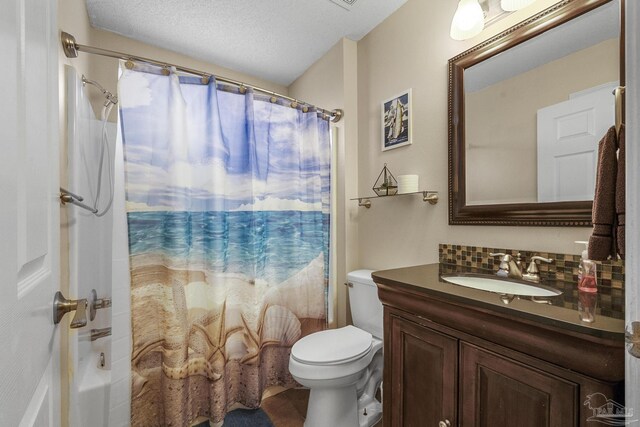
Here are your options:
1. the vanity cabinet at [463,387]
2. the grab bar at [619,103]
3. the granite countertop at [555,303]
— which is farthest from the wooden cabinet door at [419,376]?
the grab bar at [619,103]

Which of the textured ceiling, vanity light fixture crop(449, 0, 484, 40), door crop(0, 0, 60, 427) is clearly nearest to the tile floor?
door crop(0, 0, 60, 427)

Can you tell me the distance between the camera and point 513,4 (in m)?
1.16

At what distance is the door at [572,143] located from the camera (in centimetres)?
98

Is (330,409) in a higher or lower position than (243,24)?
lower

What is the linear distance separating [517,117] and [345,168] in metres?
1.06

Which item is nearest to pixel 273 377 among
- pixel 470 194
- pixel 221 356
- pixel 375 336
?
pixel 221 356

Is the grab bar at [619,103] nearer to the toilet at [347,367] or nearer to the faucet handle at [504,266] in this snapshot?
the faucet handle at [504,266]

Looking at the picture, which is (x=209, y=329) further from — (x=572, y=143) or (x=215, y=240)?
(x=572, y=143)

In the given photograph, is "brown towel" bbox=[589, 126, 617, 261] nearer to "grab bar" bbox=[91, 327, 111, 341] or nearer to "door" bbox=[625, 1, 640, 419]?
"door" bbox=[625, 1, 640, 419]

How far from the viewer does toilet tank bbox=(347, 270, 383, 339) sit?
1.62 meters

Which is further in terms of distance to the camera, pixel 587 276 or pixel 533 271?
pixel 533 271

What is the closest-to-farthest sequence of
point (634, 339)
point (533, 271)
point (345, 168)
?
point (634, 339) → point (533, 271) → point (345, 168)

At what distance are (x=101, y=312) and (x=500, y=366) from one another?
1793 mm

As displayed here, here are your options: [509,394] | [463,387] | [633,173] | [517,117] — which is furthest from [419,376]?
[517,117]
